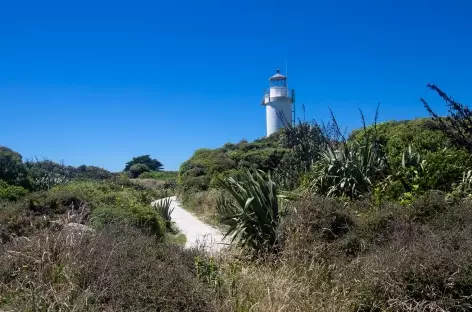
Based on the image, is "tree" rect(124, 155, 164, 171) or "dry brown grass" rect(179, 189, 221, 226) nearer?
"dry brown grass" rect(179, 189, 221, 226)

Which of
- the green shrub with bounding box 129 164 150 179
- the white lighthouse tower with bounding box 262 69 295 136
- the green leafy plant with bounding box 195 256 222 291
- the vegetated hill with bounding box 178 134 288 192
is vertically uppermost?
the white lighthouse tower with bounding box 262 69 295 136

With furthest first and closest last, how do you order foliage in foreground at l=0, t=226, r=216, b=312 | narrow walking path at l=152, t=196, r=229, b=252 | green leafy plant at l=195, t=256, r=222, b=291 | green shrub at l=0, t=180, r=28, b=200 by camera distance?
green shrub at l=0, t=180, r=28, b=200 < narrow walking path at l=152, t=196, r=229, b=252 < green leafy plant at l=195, t=256, r=222, b=291 < foliage in foreground at l=0, t=226, r=216, b=312

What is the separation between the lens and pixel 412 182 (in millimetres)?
7758

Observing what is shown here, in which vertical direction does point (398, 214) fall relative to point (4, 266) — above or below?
above

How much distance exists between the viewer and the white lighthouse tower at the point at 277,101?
39438 millimetres

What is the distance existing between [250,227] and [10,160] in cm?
1514

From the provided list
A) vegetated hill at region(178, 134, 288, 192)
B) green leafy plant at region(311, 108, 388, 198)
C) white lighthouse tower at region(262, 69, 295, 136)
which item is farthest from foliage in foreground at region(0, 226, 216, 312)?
white lighthouse tower at region(262, 69, 295, 136)

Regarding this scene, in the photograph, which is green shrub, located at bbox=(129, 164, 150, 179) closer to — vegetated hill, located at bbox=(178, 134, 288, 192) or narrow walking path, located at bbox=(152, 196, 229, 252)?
vegetated hill, located at bbox=(178, 134, 288, 192)

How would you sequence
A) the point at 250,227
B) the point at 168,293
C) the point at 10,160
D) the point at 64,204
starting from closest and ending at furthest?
the point at 168,293 < the point at 250,227 < the point at 64,204 < the point at 10,160

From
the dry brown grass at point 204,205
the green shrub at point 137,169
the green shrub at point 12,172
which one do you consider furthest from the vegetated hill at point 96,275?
the green shrub at point 137,169

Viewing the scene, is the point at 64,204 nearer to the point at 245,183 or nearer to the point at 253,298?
the point at 245,183

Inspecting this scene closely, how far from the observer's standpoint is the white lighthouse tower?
39.4 metres

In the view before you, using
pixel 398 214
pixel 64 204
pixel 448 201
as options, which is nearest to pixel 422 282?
pixel 398 214

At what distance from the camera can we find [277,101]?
39469 mm
